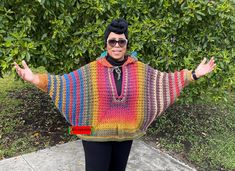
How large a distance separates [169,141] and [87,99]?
2370mm

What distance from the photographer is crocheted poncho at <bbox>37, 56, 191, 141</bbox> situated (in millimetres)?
2547

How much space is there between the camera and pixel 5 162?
378 centimetres

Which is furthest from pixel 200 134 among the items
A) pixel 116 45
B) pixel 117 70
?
pixel 116 45

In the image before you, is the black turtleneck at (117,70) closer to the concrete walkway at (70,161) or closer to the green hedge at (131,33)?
the green hedge at (131,33)

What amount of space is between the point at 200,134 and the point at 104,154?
8.64 ft

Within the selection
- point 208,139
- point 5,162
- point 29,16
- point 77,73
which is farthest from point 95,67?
point 208,139

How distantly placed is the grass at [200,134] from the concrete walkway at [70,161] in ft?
1.12

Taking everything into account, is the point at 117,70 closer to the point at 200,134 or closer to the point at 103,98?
the point at 103,98

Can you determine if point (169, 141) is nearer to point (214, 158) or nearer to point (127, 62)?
point (214, 158)

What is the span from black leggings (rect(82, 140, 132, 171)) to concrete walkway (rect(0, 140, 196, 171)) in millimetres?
917

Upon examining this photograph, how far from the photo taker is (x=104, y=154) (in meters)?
2.70

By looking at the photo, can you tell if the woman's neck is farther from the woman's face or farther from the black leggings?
the black leggings

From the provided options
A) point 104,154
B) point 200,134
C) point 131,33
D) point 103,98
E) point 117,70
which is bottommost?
point 200,134

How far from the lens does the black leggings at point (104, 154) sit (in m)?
2.67
